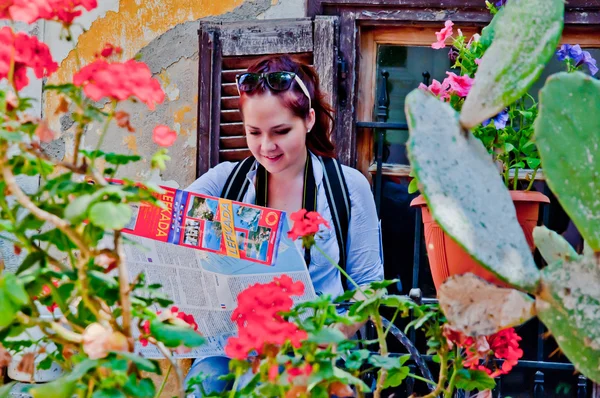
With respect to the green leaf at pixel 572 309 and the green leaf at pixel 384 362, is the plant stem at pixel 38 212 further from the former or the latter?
the green leaf at pixel 572 309

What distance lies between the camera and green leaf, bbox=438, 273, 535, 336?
4.50ft

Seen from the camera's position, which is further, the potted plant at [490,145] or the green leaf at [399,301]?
the potted plant at [490,145]

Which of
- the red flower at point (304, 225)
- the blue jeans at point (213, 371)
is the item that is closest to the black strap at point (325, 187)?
the blue jeans at point (213, 371)

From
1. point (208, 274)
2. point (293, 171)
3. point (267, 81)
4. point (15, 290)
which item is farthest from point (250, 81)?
point (15, 290)

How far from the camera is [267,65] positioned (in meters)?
2.56

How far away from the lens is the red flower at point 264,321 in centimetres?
131

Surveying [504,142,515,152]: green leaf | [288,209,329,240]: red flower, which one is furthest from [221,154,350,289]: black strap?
[288,209,329,240]: red flower

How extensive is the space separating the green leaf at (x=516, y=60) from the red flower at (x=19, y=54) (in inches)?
26.6

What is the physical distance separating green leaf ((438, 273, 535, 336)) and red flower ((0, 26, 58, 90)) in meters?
0.71

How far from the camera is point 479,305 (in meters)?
1.39

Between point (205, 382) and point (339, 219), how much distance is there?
598 millimetres

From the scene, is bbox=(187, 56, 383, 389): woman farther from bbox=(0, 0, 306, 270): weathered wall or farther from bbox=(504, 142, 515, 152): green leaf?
bbox=(0, 0, 306, 270): weathered wall

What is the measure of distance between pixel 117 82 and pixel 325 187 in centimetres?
132

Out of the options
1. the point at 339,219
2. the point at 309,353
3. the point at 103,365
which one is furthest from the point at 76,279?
the point at 339,219
